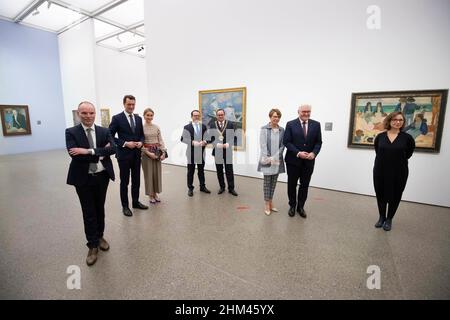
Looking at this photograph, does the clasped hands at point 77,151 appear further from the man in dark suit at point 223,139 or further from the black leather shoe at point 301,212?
the black leather shoe at point 301,212

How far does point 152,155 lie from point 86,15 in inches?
317

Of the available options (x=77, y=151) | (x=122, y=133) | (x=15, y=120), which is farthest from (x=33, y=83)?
(x=77, y=151)

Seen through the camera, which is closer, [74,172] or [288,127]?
[74,172]

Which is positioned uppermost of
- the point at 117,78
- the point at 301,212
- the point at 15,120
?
the point at 117,78

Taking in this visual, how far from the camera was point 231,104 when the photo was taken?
5.61 m

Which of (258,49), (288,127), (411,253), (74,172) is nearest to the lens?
(74,172)

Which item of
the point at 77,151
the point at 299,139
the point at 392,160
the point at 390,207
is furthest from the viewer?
the point at 299,139

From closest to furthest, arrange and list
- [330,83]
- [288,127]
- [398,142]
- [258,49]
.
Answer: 1. [398,142]
2. [288,127]
3. [330,83]
4. [258,49]

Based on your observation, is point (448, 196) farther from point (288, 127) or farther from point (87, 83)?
point (87, 83)

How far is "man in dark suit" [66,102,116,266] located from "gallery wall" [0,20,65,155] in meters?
10.1

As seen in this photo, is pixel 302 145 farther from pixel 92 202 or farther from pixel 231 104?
pixel 231 104
